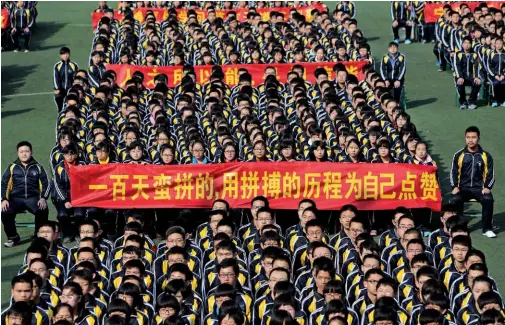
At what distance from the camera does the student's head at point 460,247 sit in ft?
50.1

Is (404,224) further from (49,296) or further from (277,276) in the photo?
(49,296)

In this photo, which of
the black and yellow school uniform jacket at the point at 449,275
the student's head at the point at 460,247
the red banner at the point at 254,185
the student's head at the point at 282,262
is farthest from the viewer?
the red banner at the point at 254,185

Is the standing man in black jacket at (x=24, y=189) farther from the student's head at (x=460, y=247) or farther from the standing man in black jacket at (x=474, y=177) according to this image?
the student's head at (x=460, y=247)

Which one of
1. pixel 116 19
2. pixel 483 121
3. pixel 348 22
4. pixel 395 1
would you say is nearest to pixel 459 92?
pixel 483 121

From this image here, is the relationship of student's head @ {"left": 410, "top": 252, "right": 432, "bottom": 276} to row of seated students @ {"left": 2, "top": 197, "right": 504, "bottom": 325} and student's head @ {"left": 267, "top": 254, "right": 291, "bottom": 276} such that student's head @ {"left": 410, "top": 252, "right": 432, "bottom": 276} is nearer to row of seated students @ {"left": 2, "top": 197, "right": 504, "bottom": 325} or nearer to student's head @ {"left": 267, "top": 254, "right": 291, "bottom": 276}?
row of seated students @ {"left": 2, "top": 197, "right": 504, "bottom": 325}

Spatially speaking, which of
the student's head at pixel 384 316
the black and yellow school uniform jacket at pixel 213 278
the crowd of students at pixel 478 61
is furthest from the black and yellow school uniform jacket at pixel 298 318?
the crowd of students at pixel 478 61

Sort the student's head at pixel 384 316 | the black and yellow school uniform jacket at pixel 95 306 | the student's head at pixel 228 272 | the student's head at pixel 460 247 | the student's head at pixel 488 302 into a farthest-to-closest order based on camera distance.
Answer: the student's head at pixel 460 247, the student's head at pixel 228 272, the black and yellow school uniform jacket at pixel 95 306, the student's head at pixel 488 302, the student's head at pixel 384 316

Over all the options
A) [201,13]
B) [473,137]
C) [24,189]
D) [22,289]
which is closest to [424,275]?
[473,137]

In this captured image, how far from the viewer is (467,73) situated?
83.2ft

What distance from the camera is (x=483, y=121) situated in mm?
24484

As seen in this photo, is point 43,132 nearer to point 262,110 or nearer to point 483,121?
point 262,110

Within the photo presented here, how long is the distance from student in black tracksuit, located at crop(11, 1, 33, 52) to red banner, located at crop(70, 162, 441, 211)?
1462 cm

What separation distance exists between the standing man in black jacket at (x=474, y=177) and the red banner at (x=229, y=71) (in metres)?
6.43

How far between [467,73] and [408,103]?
1.55 m
